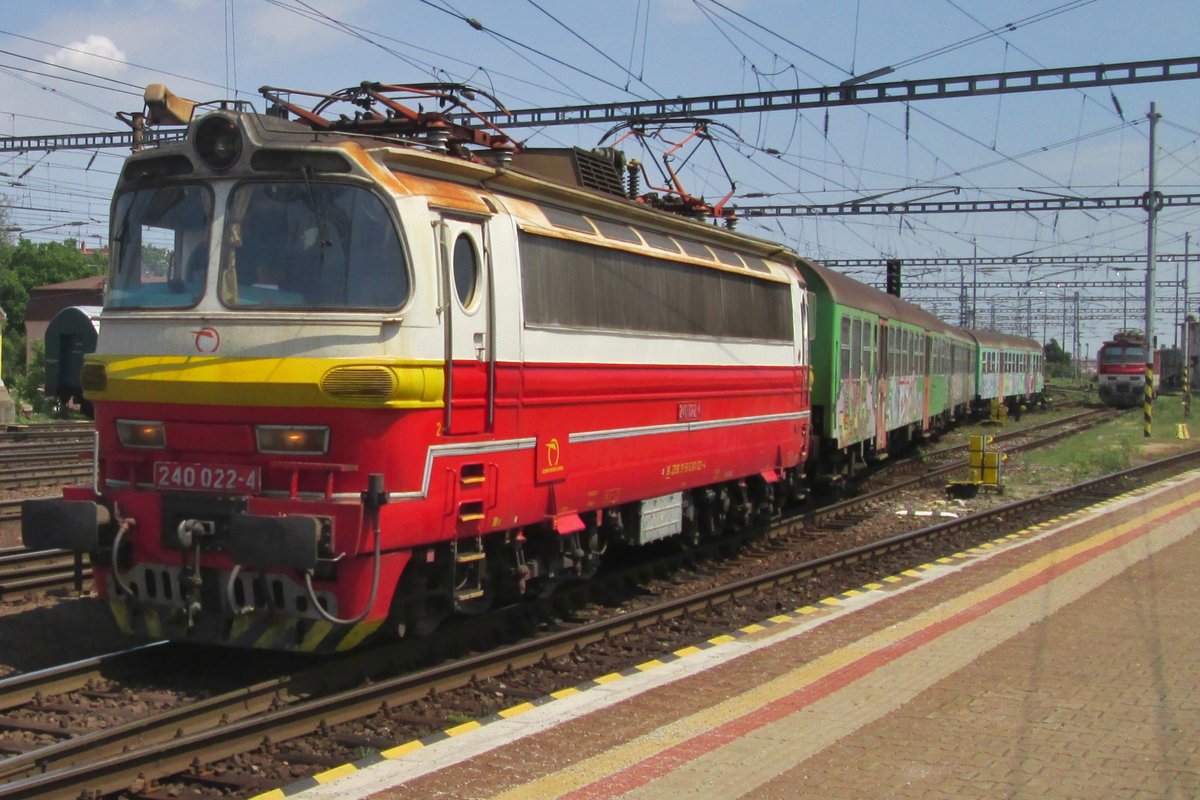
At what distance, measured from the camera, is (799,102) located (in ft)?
66.9

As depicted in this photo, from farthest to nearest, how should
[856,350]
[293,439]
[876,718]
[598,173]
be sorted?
[856,350]
[598,173]
[293,439]
[876,718]

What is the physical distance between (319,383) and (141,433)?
4.57 feet

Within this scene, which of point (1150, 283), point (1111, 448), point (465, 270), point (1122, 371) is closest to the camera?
point (465, 270)

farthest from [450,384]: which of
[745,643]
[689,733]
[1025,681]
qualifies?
[1025,681]

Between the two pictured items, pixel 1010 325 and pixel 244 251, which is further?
pixel 1010 325

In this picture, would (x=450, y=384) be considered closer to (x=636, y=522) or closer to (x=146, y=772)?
(x=146, y=772)

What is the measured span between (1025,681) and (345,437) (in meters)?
4.49

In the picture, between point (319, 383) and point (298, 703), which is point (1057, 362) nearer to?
point (298, 703)

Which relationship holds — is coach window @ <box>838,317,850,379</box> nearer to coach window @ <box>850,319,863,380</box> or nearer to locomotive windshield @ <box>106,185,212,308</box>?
coach window @ <box>850,319,863,380</box>

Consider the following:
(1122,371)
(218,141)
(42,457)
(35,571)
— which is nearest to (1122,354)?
(1122,371)

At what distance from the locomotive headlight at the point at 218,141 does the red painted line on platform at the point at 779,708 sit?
14.4 feet

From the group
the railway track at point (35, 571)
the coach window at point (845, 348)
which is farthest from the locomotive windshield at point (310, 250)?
the coach window at point (845, 348)

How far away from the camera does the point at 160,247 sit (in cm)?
779

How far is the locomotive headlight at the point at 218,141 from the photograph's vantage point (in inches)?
295
